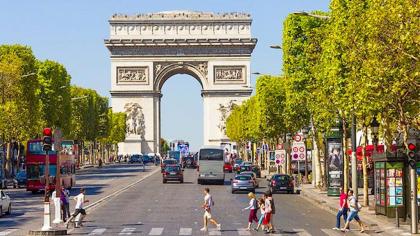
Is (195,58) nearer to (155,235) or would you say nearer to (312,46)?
(312,46)

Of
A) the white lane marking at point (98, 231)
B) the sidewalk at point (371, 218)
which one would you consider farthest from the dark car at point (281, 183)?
the white lane marking at point (98, 231)

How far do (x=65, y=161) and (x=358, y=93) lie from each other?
137ft

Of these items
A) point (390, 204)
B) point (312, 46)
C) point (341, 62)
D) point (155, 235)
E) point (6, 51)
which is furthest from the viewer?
point (6, 51)

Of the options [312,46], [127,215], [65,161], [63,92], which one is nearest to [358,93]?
[127,215]

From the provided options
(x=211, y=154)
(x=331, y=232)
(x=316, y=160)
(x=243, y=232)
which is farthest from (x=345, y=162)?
(x=211, y=154)

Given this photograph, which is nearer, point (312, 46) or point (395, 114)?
point (395, 114)

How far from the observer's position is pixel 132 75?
186m

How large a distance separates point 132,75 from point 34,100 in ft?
277

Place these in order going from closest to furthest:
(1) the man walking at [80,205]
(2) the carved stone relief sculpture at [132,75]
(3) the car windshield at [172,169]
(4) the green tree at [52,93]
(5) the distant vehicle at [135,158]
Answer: (1) the man walking at [80,205] < (3) the car windshield at [172,169] < (4) the green tree at [52,93] < (5) the distant vehicle at [135,158] < (2) the carved stone relief sculpture at [132,75]

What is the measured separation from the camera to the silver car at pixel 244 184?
253 ft

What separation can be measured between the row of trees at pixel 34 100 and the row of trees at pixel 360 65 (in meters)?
28.2

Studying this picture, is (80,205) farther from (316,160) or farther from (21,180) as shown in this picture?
(21,180)

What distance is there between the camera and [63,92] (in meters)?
121

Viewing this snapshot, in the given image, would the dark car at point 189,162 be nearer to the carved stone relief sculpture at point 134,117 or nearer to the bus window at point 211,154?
the carved stone relief sculpture at point 134,117
